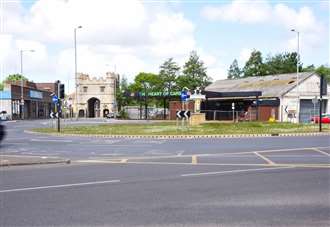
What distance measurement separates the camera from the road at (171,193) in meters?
7.02

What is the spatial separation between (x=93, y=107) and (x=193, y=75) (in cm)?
2925

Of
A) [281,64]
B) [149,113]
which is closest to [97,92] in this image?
[149,113]

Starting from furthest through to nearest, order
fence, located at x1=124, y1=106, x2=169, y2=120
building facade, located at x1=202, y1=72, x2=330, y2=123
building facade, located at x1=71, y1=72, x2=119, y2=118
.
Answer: building facade, located at x1=71, y1=72, x2=119, y2=118 < fence, located at x1=124, y1=106, x2=169, y2=120 < building facade, located at x1=202, y1=72, x2=330, y2=123

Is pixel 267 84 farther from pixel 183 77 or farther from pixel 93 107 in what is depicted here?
pixel 93 107

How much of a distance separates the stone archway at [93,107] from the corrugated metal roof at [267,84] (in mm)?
35243

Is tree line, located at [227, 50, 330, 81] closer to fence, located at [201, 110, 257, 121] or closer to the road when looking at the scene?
fence, located at [201, 110, 257, 121]

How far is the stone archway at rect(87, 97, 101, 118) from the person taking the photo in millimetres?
106938

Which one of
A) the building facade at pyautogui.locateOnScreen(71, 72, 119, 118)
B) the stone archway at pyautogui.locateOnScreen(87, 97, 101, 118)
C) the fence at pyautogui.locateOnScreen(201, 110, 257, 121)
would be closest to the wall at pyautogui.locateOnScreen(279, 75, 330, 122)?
the fence at pyautogui.locateOnScreen(201, 110, 257, 121)

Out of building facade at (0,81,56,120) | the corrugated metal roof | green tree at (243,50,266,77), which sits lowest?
building facade at (0,81,56,120)

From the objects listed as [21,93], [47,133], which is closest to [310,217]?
[47,133]

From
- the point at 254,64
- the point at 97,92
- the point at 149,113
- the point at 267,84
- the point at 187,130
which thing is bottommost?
the point at 187,130

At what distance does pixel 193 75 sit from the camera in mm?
93625

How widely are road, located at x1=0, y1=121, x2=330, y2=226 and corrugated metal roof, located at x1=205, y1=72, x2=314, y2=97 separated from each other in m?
47.6

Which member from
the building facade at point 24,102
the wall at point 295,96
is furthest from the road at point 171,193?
the building facade at point 24,102
